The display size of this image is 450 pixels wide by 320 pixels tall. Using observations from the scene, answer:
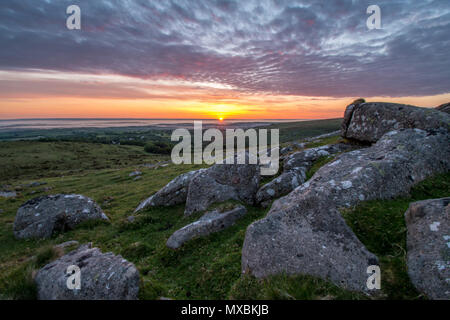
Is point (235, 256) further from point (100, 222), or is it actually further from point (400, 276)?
point (100, 222)

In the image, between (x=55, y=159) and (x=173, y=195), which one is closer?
(x=173, y=195)

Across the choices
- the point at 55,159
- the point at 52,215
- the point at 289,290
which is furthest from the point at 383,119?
the point at 55,159

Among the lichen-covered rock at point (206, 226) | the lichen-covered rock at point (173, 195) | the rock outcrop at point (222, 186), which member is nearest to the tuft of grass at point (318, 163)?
the rock outcrop at point (222, 186)

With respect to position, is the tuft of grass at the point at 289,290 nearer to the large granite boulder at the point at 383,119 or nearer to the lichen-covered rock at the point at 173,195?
the lichen-covered rock at the point at 173,195

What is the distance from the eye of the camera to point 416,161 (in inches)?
421

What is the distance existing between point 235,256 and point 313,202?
386cm

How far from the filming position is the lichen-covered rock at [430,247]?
513cm

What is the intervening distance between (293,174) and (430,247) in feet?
32.1

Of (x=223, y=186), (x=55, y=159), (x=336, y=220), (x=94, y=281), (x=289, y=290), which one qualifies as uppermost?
(x=336, y=220)

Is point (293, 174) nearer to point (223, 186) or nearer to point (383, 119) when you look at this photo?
point (223, 186)

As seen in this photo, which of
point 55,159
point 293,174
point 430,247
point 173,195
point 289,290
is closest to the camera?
point 289,290

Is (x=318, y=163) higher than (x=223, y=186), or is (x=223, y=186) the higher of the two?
(x=318, y=163)

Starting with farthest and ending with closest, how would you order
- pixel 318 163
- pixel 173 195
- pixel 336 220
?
pixel 173 195 < pixel 318 163 < pixel 336 220

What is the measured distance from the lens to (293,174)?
1556 centimetres
